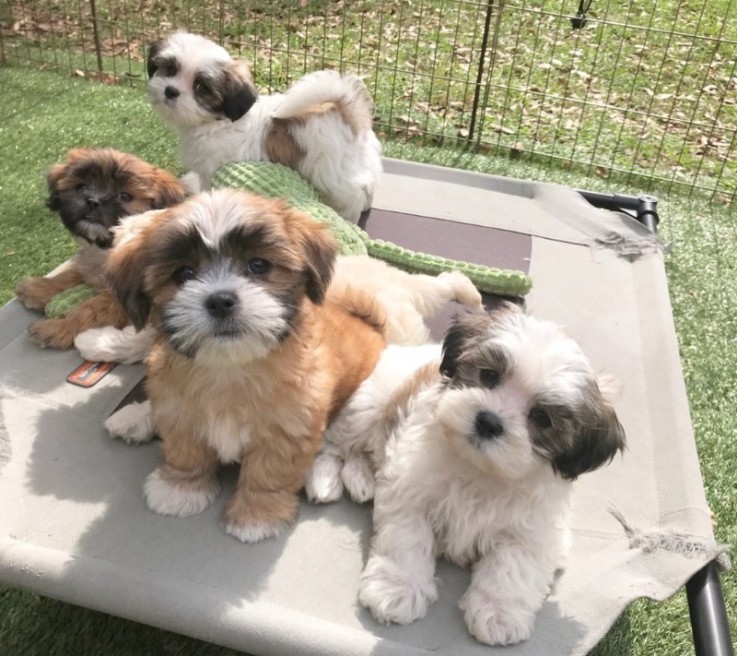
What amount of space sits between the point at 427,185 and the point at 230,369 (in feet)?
9.62

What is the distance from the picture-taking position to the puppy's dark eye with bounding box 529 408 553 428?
1975 millimetres

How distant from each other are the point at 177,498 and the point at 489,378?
1081mm

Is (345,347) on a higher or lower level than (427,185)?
higher

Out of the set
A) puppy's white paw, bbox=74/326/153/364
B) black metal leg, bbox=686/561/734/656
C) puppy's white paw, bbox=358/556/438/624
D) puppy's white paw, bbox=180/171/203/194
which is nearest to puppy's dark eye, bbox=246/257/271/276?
puppy's white paw, bbox=358/556/438/624

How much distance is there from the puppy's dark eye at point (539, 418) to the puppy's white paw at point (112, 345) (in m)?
1.64

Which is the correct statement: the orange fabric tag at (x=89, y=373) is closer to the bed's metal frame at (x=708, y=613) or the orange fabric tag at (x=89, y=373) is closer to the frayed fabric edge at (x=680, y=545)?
the frayed fabric edge at (x=680, y=545)

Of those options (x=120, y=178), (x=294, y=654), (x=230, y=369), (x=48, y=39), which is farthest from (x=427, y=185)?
(x=48, y=39)

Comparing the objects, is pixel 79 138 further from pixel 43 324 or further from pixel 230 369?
pixel 230 369

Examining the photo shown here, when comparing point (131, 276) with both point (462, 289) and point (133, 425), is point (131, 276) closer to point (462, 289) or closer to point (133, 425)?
point (133, 425)

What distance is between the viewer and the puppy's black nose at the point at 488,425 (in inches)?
76.5

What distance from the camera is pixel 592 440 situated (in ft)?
6.42

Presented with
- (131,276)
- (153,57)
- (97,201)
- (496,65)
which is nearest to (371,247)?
(97,201)

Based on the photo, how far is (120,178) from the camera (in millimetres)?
2996

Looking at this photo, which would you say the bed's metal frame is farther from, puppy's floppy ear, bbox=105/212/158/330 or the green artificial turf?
puppy's floppy ear, bbox=105/212/158/330
